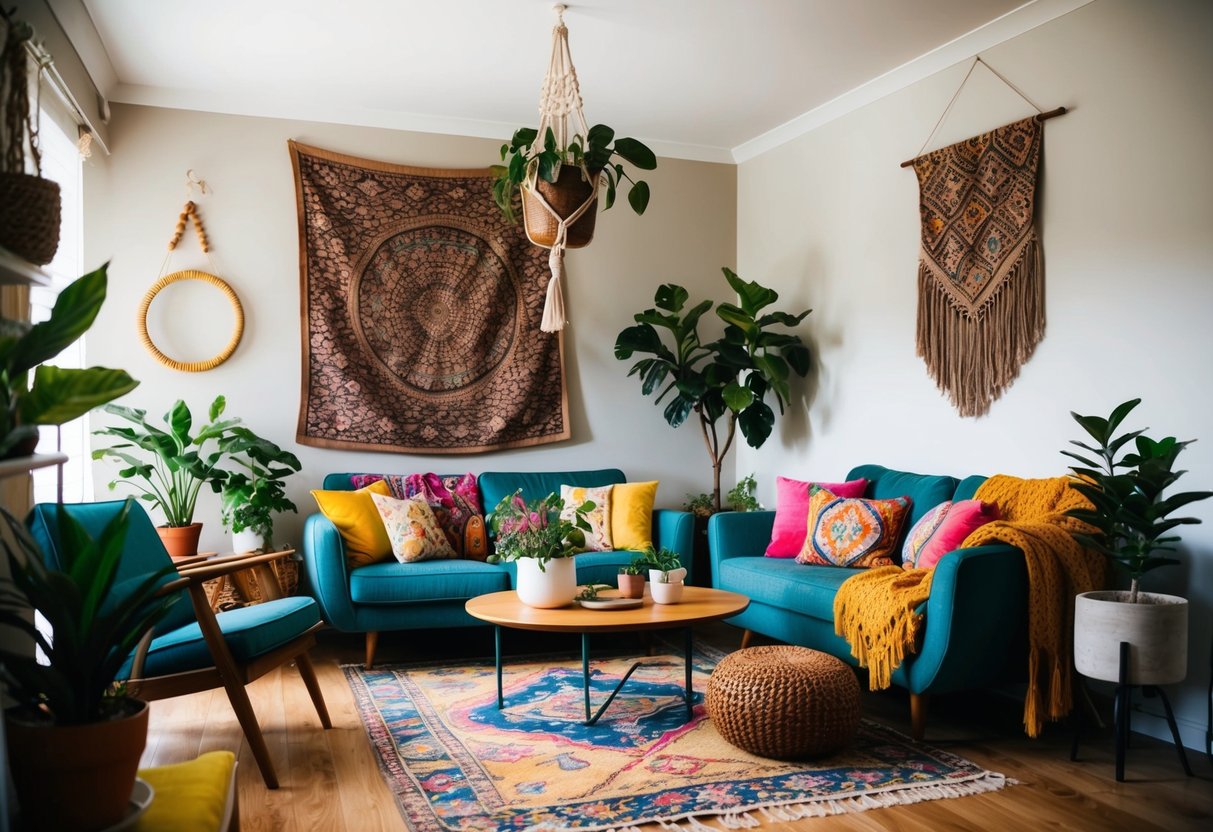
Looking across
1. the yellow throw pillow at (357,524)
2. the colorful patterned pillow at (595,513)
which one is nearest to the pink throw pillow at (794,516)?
the colorful patterned pillow at (595,513)

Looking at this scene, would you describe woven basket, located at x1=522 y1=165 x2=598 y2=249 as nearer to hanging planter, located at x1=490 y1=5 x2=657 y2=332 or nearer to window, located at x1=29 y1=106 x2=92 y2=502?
hanging planter, located at x1=490 y1=5 x2=657 y2=332

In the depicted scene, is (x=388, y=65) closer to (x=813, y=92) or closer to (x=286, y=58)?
(x=286, y=58)

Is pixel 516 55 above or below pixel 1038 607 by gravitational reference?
above

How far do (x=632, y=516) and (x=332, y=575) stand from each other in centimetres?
148

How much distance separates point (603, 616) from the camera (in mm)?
3287

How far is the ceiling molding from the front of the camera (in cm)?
364

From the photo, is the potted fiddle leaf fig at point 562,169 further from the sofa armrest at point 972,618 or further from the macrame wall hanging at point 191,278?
the macrame wall hanging at point 191,278

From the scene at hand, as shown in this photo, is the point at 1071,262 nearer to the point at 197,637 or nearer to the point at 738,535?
the point at 738,535

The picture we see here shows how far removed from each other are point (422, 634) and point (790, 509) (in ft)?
6.52

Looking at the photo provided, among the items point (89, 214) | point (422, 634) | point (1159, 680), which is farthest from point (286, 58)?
point (1159, 680)

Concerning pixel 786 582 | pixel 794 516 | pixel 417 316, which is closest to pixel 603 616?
pixel 786 582

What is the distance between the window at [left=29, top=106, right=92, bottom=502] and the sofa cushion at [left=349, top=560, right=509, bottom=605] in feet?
4.11

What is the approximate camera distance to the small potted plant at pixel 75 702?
149 centimetres

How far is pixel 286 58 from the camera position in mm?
4227
